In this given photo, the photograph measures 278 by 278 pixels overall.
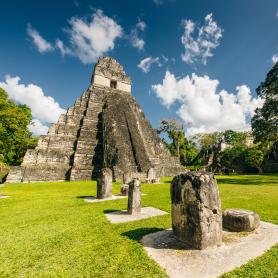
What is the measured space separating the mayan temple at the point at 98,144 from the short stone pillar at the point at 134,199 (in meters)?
8.39

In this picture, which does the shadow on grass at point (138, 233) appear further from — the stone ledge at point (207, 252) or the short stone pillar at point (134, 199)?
the short stone pillar at point (134, 199)

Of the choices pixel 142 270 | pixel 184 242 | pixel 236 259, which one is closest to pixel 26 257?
pixel 142 270

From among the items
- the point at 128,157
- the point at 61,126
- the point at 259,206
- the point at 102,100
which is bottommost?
the point at 259,206

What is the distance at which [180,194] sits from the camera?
4145mm

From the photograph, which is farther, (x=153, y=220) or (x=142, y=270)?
(x=153, y=220)

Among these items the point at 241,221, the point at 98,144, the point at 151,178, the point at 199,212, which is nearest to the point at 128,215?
the point at 199,212

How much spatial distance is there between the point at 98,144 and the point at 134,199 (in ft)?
51.6

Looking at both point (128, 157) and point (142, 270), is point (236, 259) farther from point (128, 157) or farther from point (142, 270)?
point (128, 157)

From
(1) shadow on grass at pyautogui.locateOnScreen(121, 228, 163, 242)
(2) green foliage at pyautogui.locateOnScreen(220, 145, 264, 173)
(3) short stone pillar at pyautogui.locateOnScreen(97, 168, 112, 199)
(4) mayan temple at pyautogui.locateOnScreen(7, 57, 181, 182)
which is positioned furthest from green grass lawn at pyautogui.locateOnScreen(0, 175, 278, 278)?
(2) green foliage at pyautogui.locateOnScreen(220, 145, 264, 173)

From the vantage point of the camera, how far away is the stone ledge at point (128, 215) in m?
5.72

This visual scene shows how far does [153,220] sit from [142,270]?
2.49 meters

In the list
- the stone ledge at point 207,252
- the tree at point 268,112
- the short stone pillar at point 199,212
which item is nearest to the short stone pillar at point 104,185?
the stone ledge at point 207,252

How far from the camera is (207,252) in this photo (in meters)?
3.54

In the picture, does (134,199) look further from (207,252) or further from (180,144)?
(180,144)
